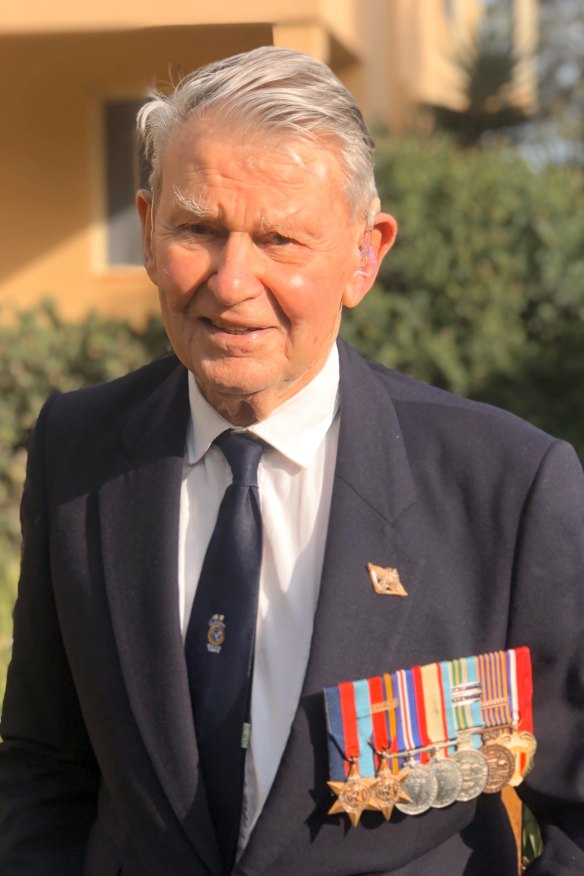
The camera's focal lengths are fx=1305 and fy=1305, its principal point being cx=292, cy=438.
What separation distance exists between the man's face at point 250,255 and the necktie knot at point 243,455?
7 cm

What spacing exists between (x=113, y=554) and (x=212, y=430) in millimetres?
252

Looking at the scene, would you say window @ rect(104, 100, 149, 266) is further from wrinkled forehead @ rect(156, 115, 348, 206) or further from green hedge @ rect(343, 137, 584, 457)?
wrinkled forehead @ rect(156, 115, 348, 206)

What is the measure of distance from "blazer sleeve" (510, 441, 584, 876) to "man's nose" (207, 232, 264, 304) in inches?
20.4

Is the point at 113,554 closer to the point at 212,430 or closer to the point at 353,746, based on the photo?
the point at 212,430

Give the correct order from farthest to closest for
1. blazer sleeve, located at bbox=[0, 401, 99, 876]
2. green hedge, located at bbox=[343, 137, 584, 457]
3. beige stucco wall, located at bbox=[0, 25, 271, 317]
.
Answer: beige stucco wall, located at bbox=[0, 25, 271, 317], green hedge, located at bbox=[343, 137, 584, 457], blazer sleeve, located at bbox=[0, 401, 99, 876]

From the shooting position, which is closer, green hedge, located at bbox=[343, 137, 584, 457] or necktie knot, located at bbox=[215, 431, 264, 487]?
necktie knot, located at bbox=[215, 431, 264, 487]

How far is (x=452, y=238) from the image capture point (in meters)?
7.48

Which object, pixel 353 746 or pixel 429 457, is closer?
pixel 353 746

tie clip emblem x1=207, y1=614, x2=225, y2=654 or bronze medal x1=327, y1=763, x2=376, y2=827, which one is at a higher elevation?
tie clip emblem x1=207, y1=614, x2=225, y2=654

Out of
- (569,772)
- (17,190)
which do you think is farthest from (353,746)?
(17,190)

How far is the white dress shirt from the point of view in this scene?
6.37 ft

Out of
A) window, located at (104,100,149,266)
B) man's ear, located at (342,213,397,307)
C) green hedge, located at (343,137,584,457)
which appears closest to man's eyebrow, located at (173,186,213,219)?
man's ear, located at (342,213,397,307)

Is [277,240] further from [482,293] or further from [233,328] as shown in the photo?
[482,293]

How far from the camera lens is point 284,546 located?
2.03 m
